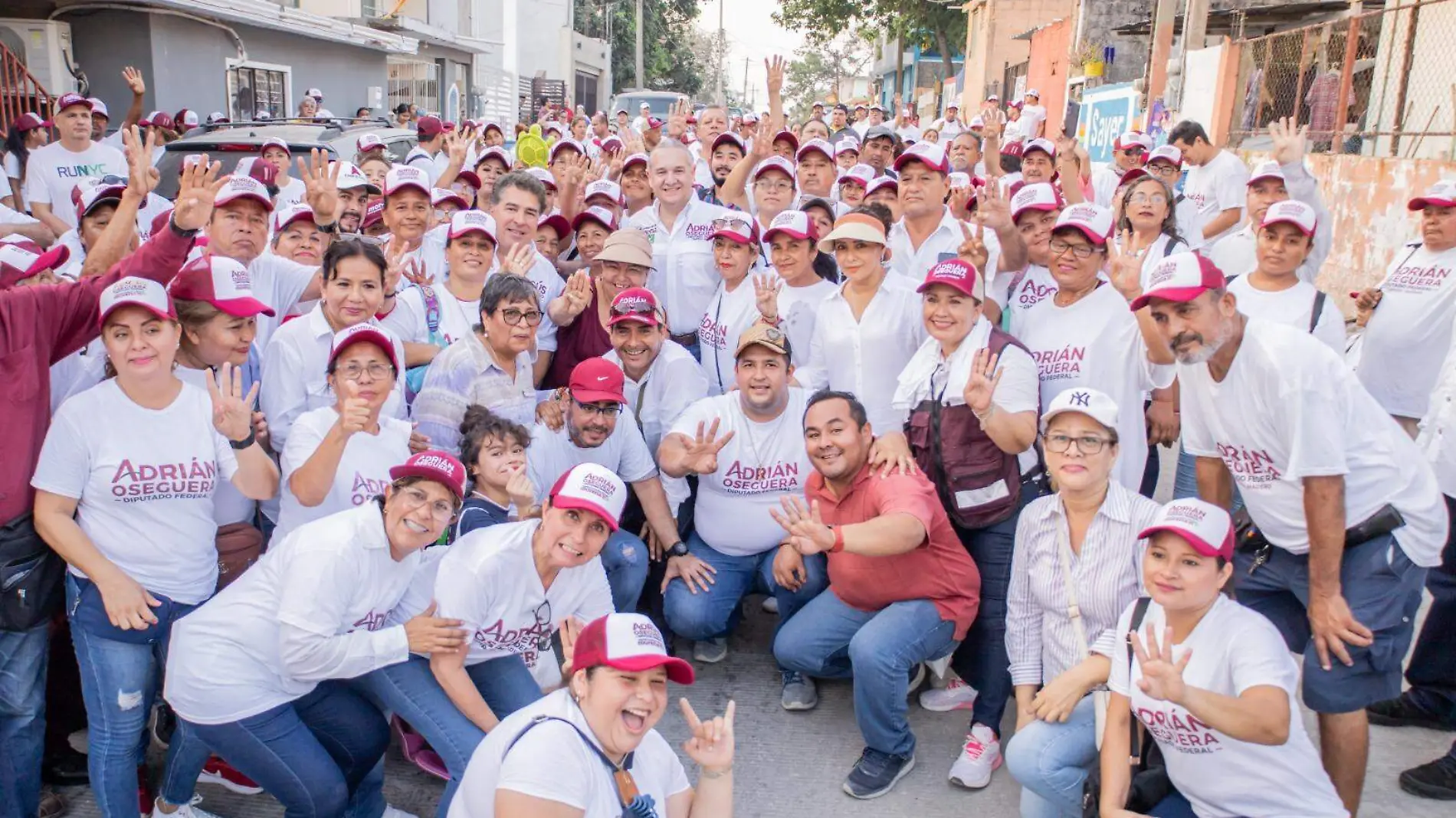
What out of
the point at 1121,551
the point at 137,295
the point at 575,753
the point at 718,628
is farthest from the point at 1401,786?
the point at 137,295

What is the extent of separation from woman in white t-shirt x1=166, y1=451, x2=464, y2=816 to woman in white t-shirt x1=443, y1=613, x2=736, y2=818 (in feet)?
2.37

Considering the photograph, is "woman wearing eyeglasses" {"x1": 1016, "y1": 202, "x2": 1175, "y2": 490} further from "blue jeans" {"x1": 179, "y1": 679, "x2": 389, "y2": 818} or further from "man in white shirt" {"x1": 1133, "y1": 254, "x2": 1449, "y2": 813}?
"blue jeans" {"x1": 179, "y1": 679, "x2": 389, "y2": 818}

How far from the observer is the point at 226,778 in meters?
3.72

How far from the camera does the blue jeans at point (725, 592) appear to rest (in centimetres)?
451

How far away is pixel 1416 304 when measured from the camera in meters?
4.75

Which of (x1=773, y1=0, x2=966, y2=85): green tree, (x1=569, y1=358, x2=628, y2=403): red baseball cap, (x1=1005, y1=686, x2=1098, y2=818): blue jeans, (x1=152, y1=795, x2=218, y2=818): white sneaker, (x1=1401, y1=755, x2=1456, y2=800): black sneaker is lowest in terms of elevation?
(x1=152, y1=795, x2=218, y2=818): white sneaker

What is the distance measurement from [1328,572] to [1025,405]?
1.14 metres

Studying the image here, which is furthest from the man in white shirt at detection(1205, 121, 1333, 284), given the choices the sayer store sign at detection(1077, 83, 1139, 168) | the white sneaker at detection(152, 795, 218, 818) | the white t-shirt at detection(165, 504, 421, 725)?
A: the sayer store sign at detection(1077, 83, 1139, 168)

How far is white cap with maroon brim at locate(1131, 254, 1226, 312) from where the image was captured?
325cm

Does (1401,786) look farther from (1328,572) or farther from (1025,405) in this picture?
(1025,405)

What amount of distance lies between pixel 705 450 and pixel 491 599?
1298 mm

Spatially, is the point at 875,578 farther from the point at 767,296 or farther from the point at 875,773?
the point at 767,296

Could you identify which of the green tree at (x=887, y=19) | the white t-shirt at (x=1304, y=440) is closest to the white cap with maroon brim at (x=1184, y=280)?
the white t-shirt at (x=1304, y=440)

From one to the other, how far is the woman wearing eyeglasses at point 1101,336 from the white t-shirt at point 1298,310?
0.63 metres
